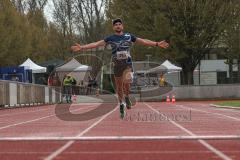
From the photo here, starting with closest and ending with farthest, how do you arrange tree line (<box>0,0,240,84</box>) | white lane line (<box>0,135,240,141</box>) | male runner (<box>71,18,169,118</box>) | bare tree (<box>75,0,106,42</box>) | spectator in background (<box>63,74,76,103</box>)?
white lane line (<box>0,135,240,141</box>) → male runner (<box>71,18,169,118</box>) → spectator in background (<box>63,74,76,103</box>) → tree line (<box>0,0,240,84</box>) → bare tree (<box>75,0,106,42</box>)

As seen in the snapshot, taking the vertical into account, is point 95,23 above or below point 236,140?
above

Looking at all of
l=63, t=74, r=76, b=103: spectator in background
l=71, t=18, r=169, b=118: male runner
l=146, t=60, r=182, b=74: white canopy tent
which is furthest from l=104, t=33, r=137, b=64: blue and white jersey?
l=146, t=60, r=182, b=74: white canopy tent

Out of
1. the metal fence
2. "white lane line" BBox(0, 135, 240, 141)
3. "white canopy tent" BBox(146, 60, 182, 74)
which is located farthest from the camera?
"white canopy tent" BBox(146, 60, 182, 74)

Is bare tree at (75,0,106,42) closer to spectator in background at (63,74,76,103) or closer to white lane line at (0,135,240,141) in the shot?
spectator in background at (63,74,76,103)

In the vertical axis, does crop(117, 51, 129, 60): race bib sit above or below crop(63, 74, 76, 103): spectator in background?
above

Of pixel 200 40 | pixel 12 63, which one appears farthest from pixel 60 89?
pixel 12 63

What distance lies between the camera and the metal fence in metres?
30.7

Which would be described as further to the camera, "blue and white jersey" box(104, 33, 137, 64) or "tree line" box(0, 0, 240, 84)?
"tree line" box(0, 0, 240, 84)

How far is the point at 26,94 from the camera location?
1383 inches

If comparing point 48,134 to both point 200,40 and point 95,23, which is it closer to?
point 200,40

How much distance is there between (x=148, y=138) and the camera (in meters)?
10.0

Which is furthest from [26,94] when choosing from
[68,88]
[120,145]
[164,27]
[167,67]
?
[120,145]

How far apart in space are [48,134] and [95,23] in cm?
5937

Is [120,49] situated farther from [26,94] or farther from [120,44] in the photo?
[26,94]
